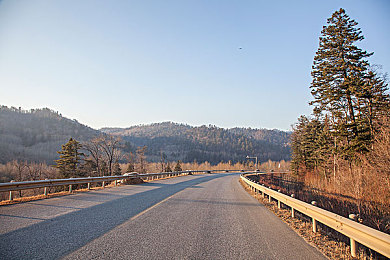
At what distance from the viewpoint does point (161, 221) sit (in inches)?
263

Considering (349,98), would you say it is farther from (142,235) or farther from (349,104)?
(142,235)

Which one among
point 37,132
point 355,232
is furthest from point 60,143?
point 355,232

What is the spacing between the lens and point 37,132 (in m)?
120

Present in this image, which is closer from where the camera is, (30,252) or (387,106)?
(30,252)

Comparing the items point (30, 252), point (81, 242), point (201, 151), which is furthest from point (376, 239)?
point (201, 151)

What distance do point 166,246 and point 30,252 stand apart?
240 cm

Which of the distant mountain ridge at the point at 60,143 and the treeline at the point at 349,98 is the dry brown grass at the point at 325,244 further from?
the distant mountain ridge at the point at 60,143

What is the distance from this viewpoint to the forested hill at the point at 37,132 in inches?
3957

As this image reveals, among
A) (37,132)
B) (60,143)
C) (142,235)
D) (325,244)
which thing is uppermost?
A: (37,132)

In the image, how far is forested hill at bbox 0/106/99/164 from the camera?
100500 mm

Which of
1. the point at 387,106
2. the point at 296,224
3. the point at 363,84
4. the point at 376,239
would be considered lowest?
the point at 296,224

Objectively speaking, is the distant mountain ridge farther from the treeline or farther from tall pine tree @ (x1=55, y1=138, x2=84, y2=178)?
the treeline

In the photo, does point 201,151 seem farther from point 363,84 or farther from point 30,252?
point 30,252

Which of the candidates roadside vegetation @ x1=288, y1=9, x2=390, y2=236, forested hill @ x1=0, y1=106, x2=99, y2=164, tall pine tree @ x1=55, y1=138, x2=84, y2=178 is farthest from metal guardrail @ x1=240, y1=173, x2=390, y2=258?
forested hill @ x1=0, y1=106, x2=99, y2=164
